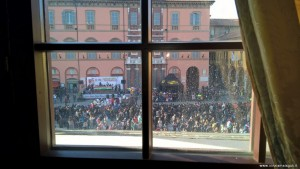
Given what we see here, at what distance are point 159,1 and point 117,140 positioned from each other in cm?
67

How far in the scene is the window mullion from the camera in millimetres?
978

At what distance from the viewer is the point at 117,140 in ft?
3.76

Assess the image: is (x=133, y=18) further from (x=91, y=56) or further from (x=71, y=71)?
(x=71, y=71)

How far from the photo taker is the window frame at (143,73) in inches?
38.6

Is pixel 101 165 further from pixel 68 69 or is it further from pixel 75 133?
pixel 68 69

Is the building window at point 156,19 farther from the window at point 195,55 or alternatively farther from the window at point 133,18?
the window at point 195,55

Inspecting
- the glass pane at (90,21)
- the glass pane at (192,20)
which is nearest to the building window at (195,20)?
the glass pane at (192,20)

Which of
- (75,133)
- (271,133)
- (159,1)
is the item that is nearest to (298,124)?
(271,133)

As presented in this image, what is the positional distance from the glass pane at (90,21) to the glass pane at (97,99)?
0.24 feet

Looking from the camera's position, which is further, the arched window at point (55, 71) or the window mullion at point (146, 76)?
the arched window at point (55, 71)

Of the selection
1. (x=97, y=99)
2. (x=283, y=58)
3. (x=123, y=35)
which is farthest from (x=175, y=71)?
(x=283, y=58)

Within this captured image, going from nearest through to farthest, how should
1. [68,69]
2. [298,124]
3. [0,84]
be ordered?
[298,124]
[0,84]
[68,69]

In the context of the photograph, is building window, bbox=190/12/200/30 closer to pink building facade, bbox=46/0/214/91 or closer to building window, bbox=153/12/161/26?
pink building facade, bbox=46/0/214/91

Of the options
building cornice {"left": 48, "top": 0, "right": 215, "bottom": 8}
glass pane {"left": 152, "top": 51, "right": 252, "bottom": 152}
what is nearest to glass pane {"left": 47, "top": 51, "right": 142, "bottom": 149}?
glass pane {"left": 152, "top": 51, "right": 252, "bottom": 152}
